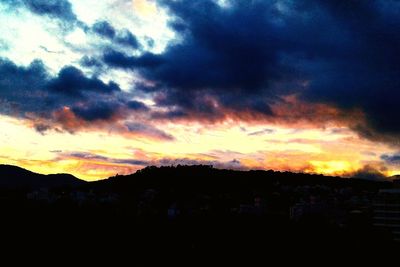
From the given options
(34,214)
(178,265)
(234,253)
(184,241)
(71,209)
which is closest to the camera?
(178,265)

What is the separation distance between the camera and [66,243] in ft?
345

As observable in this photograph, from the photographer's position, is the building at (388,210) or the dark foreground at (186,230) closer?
the dark foreground at (186,230)

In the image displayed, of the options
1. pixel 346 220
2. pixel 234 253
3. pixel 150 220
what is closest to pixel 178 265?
pixel 234 253

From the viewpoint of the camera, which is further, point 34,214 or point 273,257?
point 34,214

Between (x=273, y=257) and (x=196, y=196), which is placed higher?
(x=196, y=196)

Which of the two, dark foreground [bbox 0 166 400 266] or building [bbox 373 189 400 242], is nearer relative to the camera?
dark foreground [bbox 0 166 400 266]

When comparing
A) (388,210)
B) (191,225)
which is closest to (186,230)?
(191,225)

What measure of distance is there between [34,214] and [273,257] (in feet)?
221

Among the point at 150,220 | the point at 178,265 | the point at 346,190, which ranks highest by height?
the point at 346,190

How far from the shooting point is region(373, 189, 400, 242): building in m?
130

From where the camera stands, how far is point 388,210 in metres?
132

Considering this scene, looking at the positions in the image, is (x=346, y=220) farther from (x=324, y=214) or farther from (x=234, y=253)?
(x=234, y=253)

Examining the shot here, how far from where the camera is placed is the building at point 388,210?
12975 centimetres

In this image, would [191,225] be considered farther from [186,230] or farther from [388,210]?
[388,210]
